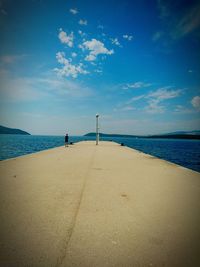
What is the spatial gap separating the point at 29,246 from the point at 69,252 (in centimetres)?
63

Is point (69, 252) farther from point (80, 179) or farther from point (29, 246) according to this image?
point (80, 179)

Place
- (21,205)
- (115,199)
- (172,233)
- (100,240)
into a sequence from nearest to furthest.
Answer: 1. (100,240)
2. (172,233)
3. (21,205)
4. (115,199)

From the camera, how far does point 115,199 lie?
178 inches

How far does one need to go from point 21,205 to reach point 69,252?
2142 mm

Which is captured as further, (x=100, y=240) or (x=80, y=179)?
(x=80, y=179)

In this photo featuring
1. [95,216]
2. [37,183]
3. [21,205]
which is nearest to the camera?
[95,216]

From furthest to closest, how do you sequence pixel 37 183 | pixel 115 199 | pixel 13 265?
pixel 37 183
pixel 115 199
pixel 13 265

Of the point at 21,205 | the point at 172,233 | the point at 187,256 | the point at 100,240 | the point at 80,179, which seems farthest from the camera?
the point at 80,179

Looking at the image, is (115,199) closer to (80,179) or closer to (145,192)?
(145,192)

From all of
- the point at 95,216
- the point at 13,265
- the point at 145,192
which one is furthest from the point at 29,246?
the point at 145,192

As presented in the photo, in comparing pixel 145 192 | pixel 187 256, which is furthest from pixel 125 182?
pixel 187 256

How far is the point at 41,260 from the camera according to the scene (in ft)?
7.40

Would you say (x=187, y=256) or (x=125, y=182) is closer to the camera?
(x=187, y=256)

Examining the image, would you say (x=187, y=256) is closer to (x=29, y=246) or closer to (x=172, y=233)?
(x=172, y=233)
